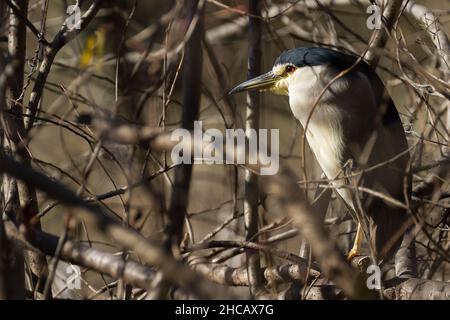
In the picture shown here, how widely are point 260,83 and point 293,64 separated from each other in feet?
0.67

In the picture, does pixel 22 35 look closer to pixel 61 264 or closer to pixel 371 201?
pixel 61 264

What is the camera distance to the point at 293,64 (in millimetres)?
3021

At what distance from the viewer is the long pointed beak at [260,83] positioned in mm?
2814

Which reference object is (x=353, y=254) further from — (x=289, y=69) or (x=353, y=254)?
(x=289, y=69)

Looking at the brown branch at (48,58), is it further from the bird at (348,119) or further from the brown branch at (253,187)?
the bird at (348,119)

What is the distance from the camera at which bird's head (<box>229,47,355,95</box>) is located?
2914mm

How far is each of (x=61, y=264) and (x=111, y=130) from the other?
152 cm

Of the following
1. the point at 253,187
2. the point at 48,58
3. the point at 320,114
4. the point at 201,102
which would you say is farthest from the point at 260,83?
the point at 201,102

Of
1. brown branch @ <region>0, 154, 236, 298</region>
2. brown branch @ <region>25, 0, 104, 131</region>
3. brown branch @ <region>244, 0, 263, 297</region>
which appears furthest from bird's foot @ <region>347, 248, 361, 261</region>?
brown branch @ <region>0, 154, 236, 298</region>

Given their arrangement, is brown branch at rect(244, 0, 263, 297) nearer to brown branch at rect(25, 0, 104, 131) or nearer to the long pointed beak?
A: the long pointed beak

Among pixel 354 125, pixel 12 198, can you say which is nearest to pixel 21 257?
pixel 12 198

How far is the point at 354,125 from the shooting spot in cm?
305

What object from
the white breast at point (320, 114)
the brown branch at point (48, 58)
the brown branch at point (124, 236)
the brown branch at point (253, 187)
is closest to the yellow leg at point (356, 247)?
the white breast at point (320, 114)

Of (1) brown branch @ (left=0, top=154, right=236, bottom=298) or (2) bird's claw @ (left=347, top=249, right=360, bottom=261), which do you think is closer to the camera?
(1) brown branch @ (left=0, top=154, right=236, bottom=298)
